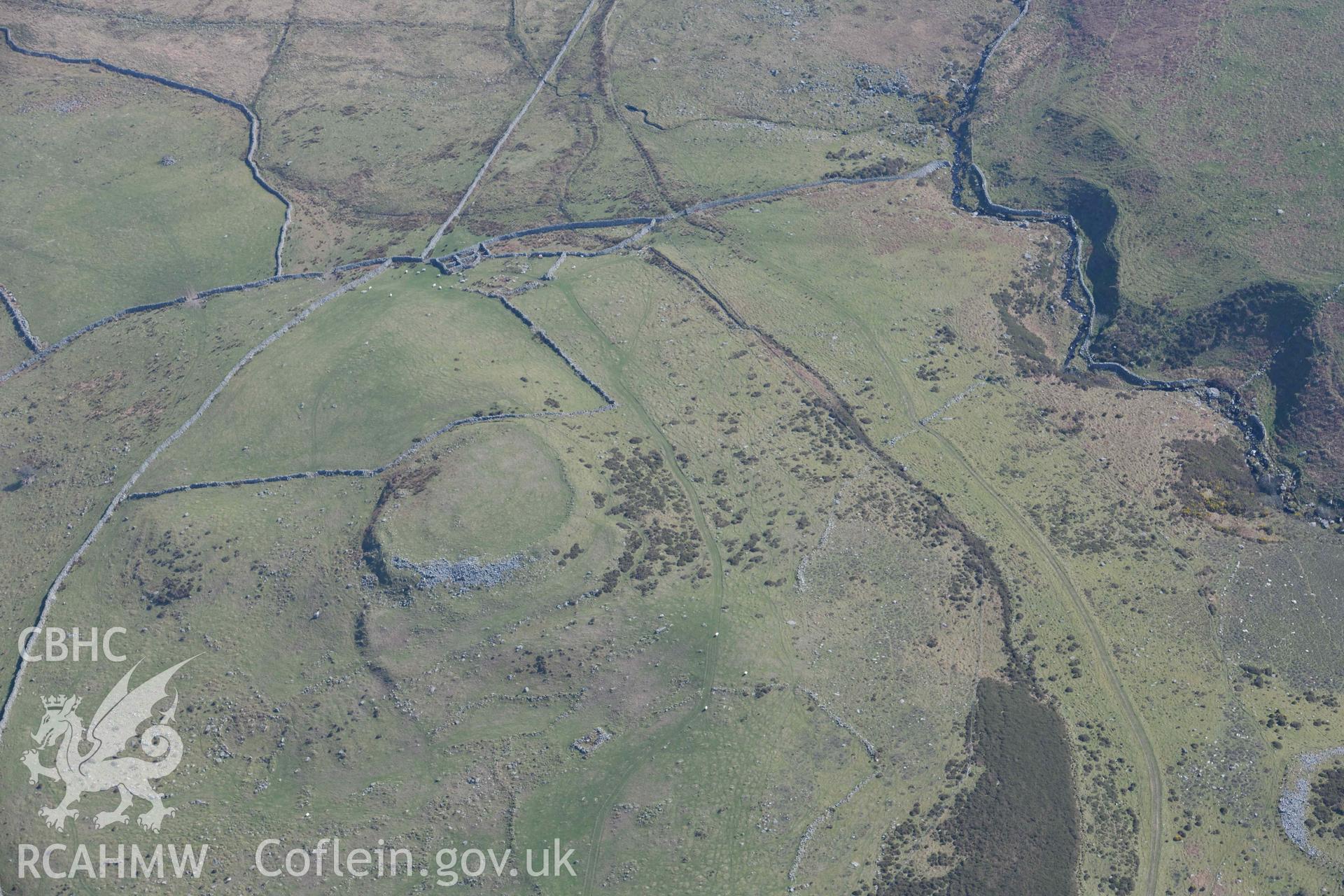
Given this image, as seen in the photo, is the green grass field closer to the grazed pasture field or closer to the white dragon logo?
the grazed pasture field

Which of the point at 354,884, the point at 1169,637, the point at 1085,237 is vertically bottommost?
the point at 354,884

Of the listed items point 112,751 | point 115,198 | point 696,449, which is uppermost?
point 696,449

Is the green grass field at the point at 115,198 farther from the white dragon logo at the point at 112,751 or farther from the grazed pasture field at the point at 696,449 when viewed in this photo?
the white dragon logo at the point at 112,751

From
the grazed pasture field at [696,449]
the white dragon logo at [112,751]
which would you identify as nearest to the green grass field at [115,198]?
the grazed pasture field at [696,449]

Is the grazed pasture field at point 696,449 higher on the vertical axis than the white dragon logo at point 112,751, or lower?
higher

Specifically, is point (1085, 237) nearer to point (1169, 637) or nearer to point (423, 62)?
point (1169, 637)

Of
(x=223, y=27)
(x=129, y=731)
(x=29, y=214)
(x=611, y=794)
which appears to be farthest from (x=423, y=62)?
(x=611, y=794)

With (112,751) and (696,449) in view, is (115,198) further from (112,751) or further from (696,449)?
(696,449)

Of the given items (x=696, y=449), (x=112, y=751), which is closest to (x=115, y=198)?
(x=112, y=751)
